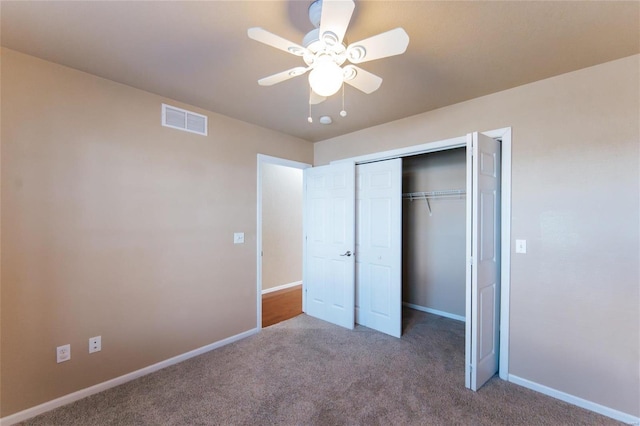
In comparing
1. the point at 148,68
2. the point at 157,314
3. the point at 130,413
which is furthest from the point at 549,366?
the point at 148,68

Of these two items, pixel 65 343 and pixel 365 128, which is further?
pixel 365 128

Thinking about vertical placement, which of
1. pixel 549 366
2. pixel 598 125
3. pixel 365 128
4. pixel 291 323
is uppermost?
pixel 365 128

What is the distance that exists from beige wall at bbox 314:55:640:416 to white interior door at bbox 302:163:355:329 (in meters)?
1.66

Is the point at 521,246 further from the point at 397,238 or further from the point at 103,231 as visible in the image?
the point at 103,231

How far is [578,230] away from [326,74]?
2214 mm

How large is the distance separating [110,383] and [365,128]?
359cm

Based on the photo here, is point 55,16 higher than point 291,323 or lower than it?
higher

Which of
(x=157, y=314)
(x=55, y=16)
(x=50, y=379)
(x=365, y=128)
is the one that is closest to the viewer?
(x=55, y=16)

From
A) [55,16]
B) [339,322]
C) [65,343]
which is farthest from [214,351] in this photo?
[55,16]

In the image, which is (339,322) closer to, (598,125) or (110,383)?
(110,383)

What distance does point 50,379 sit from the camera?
2.00 metres

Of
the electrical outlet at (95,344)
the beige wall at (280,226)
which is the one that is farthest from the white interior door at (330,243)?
the electrical outlet at (95,344)

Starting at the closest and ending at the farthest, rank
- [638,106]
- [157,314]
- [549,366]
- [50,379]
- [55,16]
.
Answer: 1. [55,16]
2. [638,106]
3. [50,379]
4. [549,366]
5. [157,314]

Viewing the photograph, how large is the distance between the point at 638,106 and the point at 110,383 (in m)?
4.46
